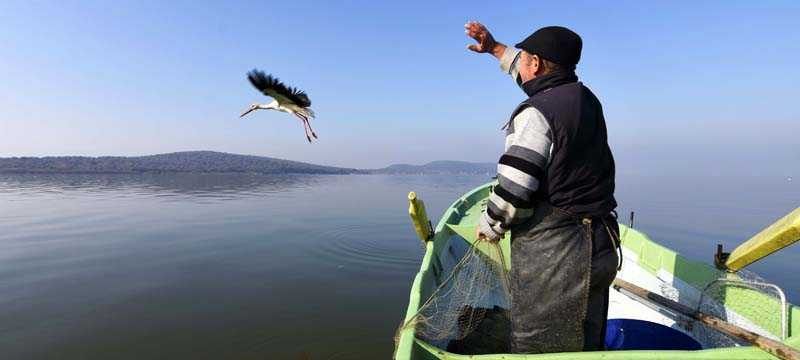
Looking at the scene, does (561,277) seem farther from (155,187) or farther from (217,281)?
(155,187)

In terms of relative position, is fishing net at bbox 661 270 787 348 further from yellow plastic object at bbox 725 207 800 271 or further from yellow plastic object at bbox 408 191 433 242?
yellow plastic object at bbox 408 191 433 242

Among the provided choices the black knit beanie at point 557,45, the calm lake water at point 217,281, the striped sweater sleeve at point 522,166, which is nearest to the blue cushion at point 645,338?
the striped sweater sleeve at point 522,166

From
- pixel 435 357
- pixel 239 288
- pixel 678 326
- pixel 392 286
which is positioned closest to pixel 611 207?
pixel 435 357

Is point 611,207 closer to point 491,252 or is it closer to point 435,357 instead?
point 435,357

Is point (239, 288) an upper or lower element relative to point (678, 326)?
lower

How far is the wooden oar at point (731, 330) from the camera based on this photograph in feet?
8.73

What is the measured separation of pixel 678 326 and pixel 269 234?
14.7 metres

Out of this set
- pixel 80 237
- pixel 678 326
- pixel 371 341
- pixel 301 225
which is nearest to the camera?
pixel 678 326

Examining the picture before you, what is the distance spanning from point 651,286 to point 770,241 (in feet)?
8.14

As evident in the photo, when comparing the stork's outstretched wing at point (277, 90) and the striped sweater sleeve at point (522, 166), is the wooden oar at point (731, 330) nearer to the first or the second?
the striped sweater sleeve at point (522, 166)

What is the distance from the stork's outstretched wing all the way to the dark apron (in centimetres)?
627

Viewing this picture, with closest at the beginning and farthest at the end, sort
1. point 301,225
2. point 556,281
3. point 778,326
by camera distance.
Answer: point 556,281
point 778,326
point 301,225

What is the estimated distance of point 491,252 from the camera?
575 cm

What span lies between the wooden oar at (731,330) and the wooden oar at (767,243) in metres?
0.88
